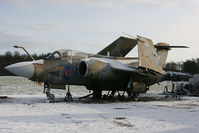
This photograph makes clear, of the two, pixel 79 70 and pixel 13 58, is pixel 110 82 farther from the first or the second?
pixel 13 58

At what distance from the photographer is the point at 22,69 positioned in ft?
33.8

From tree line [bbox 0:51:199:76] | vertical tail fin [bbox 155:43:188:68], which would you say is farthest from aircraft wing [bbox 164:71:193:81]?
tree line [bbox 0:51:199:76]

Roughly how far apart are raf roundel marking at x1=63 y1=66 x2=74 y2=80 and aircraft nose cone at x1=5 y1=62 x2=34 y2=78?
1.70 m

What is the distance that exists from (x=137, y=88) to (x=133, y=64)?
178 centimetres

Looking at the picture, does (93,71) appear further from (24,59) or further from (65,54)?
(24,59)

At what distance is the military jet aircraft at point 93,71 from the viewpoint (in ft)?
36.5

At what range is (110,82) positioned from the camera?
1291cm

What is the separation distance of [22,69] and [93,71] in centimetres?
336

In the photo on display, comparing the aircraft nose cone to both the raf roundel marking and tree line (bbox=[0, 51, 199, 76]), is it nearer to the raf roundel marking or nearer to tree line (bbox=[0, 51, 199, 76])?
the raf roundel marking

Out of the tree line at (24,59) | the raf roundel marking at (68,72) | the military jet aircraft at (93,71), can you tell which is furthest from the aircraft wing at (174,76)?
the tree line at (24,59)

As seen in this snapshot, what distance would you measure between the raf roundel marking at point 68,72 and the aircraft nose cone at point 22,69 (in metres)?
1.70

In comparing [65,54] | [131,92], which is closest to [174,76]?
[131,92]

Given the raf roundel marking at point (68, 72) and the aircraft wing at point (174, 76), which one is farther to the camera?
the aircraft wing at point (174, 76)

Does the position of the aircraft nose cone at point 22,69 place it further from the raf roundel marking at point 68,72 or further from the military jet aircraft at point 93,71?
the raf roundel marking at point 68,72
